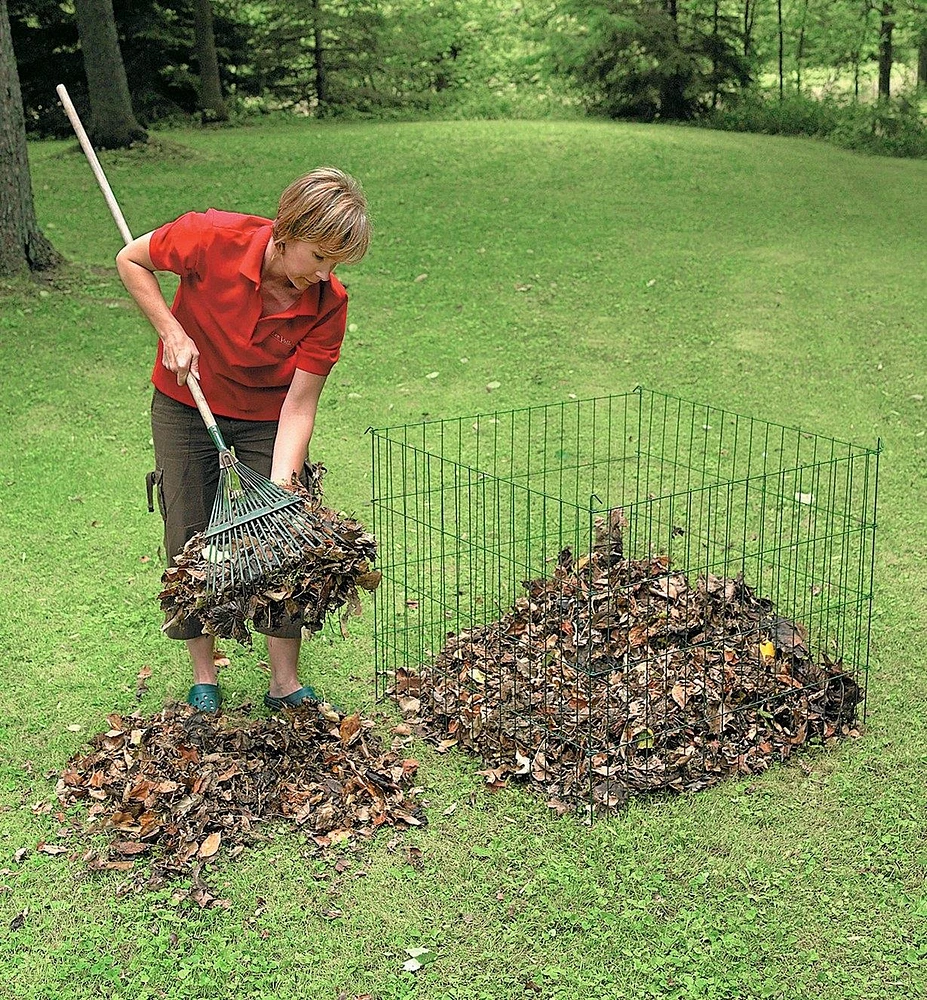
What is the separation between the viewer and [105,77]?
538 inches

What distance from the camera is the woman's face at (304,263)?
3.55m

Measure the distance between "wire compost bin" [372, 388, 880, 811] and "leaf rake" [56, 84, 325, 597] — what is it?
2.81 ft

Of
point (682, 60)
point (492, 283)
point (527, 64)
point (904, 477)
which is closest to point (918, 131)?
point (682, 60)

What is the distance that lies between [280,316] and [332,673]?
164 centimetres

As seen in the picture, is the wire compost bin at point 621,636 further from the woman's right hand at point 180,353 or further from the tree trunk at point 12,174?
the tree trunk at point 12,174

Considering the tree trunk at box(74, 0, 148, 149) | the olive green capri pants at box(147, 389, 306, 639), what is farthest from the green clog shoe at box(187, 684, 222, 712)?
the tree trunk at box(74, 0, 148, 149)

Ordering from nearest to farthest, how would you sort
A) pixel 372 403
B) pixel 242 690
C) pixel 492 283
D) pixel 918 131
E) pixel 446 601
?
pixel 242 690 → pixel 446 601 → pixel 372 403 → pixel 492 283 → pixel 918 131

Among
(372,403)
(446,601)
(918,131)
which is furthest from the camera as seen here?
(918,131)

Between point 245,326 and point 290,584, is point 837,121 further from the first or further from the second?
point 290,584

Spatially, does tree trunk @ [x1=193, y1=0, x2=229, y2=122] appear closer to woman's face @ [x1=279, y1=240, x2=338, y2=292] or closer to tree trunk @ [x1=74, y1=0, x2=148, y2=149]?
tree trunk @ [x1=74, y1=0, x2=148, y2=149]

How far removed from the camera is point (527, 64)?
70.8 ft

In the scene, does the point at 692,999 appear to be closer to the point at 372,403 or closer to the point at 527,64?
the point at 372,403

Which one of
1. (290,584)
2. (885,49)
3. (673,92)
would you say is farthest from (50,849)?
(885,49)

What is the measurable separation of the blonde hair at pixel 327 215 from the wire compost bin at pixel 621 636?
1.01m
